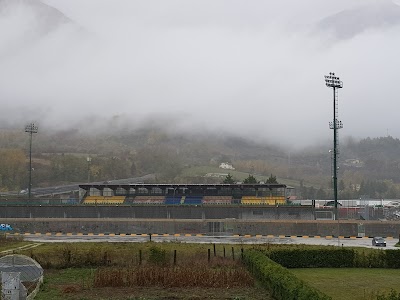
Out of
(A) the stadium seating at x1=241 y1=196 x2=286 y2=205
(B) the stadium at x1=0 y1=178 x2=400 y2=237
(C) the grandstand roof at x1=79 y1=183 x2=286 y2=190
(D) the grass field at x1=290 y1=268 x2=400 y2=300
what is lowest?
(D) the grass field at x1=290 y1=268 x2=400 y2=300

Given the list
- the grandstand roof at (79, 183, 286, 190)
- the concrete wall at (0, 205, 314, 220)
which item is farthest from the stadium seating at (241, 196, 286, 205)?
the concrete wall at (0, 205, 314, 220)

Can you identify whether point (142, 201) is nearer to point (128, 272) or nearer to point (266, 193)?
point (266, 193)

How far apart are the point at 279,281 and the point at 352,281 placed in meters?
8.73

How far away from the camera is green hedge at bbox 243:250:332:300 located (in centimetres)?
1942

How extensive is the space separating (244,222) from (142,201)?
27.2 meters

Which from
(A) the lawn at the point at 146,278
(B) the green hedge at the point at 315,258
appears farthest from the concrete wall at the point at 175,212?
(A) the lawn at the point at 146,278

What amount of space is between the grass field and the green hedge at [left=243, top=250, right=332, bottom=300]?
116 inches

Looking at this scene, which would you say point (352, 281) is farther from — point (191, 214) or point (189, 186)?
point (189, 186)

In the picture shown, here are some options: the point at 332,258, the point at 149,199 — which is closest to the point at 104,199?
the point at 149,199

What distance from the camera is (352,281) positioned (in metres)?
30.5

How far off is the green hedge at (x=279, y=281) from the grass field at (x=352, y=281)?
2.95m

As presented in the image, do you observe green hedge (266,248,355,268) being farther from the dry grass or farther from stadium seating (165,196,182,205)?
stadium seating (165,196,182,205)

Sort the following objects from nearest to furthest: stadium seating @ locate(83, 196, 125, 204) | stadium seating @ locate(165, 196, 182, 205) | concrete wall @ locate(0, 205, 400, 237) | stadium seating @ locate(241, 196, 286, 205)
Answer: concrete wall @ locate(0, 205, 400, 237) → stadium seating @ locate(241, 196, 286, 205) → stadium seating @ locate(165, 196, 182, 205) → stadium seating @ locate(83, 196, 125, 204)

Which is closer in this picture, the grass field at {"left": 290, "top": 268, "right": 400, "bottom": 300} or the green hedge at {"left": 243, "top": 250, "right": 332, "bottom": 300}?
the green hedge at {"left": 243, "top": 250, "right": 332, "bottom": 300}
